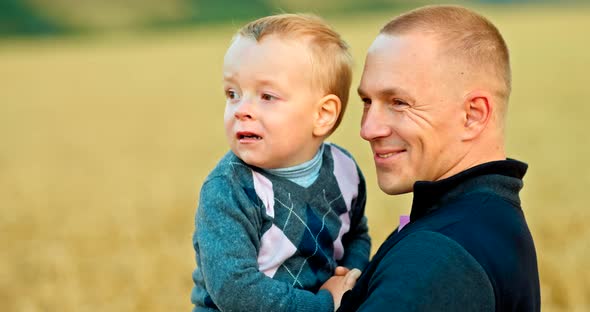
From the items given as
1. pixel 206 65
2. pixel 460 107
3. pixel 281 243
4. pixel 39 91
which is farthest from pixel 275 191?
pixel 206 65

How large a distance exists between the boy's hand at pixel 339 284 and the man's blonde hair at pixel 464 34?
0.83 meters

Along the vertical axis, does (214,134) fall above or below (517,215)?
below

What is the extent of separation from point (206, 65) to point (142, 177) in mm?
24221

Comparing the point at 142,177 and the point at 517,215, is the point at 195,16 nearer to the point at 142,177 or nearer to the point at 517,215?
the point at 142,177

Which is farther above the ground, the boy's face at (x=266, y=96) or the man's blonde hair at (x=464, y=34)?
the man's blonde hair at (x=464, y=34)

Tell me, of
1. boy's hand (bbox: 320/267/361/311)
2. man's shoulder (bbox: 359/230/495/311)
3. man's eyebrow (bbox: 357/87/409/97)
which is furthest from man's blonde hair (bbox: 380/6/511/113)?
boy's hand (bbox: 320/267/361/311)

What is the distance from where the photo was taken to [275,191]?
328cm

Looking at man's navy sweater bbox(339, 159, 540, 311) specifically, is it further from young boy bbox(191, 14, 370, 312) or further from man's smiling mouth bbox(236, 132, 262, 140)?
man's smiling mouth bbox(236, 132, 262, 140)

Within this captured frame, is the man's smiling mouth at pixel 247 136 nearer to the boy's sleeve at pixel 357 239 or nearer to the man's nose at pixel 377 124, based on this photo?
the man's nose at pixel 377 124

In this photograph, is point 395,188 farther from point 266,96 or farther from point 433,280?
point 433,280

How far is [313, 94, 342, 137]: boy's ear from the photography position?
10.9 feet

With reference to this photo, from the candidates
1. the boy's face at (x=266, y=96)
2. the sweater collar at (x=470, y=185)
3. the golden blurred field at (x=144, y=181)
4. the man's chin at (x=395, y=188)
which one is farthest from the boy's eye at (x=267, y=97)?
the golden blurred field at (x=144, y=181)

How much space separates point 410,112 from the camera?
2963 mm

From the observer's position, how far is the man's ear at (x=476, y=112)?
9.62ft
